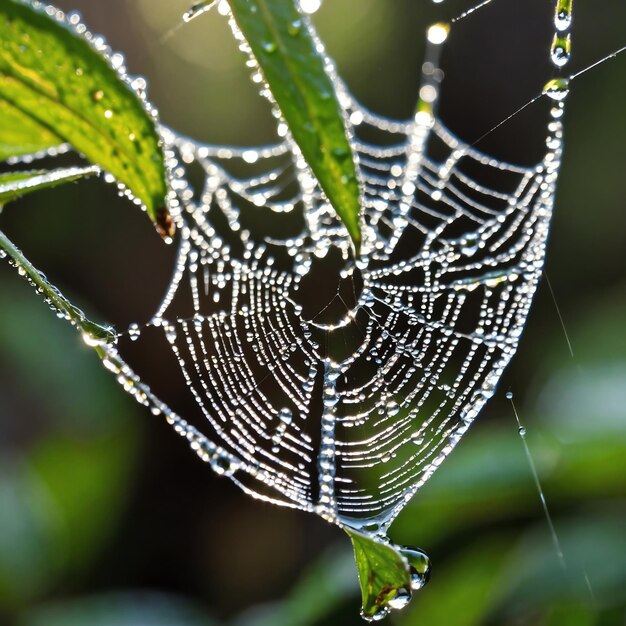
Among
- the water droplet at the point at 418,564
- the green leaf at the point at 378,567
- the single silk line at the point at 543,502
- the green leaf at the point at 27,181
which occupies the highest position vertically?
the green leaf at the point at 27,181

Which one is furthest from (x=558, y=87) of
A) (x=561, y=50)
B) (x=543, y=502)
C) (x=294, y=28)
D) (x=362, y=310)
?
(x=543, y=502)

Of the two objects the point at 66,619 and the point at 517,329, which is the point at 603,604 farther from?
the point at 66,619

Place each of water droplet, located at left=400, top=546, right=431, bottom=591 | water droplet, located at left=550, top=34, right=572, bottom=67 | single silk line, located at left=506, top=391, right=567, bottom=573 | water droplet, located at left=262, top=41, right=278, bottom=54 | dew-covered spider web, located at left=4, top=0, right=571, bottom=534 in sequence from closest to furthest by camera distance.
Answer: water droplet, located at left=262, top=41, right=278, bottom=54 < water droplet, located at left=400, top=546, right=431, bottom=591 < water droplet, located at left=550, top=34, right=572, bottom=67 < dew-covered spider web, located at left=4, top=0, right=571, bottom=534 < single silk line, located at left=506, top=391, right=567, bottom=573

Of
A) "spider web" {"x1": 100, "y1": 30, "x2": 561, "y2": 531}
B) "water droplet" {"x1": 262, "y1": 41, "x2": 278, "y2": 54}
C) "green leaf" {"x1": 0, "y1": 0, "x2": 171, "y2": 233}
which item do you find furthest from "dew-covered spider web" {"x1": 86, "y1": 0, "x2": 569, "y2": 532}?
"water droplet" {"x1": 262, "y1": 41, "x2": 278, "y2": 54}

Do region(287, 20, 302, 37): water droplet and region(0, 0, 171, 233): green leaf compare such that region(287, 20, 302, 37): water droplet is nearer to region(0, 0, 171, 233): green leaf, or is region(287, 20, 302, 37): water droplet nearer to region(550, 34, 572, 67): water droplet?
region(0, 0, 171, 233): green leaf

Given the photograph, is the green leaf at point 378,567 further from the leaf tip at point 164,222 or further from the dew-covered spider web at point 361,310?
the leaf tip at point 164,222

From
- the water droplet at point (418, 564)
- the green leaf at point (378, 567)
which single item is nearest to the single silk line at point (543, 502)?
the water droplet at point (418, 564)
